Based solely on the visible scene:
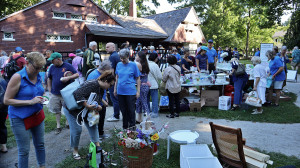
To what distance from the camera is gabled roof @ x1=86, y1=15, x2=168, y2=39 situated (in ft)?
59.7

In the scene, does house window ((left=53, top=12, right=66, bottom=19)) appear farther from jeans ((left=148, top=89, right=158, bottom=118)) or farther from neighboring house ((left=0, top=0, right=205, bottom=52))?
jeans ((left=148, top=89, right=158, bottom=118))

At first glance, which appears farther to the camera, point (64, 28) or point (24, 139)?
point (64, 28)

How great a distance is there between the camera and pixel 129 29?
68.5 ft

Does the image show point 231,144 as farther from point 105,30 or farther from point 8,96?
point 105,30

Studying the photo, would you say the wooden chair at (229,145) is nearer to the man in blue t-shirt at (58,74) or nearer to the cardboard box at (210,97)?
the man in blue t-shirt at (58,74)

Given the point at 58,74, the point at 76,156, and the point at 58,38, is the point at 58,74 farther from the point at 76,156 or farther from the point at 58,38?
the point at 58,38

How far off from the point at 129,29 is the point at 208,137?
1799cm

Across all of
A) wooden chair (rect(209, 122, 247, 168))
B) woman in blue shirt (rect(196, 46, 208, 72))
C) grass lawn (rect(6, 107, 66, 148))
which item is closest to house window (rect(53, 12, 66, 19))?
grass lawn (rect(6, 107, 66, 148))

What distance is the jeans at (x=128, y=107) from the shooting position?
423 cm

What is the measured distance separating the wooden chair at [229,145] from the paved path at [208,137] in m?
1.12

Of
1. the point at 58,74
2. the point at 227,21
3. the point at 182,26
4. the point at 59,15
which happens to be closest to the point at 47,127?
the point at 58,74

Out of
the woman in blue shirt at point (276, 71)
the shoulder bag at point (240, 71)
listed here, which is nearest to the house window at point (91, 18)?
the shoulder bag at point (240, 71)

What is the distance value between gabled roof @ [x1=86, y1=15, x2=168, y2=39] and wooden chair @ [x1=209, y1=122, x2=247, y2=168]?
16256mm

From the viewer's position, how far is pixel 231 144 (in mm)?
2986
